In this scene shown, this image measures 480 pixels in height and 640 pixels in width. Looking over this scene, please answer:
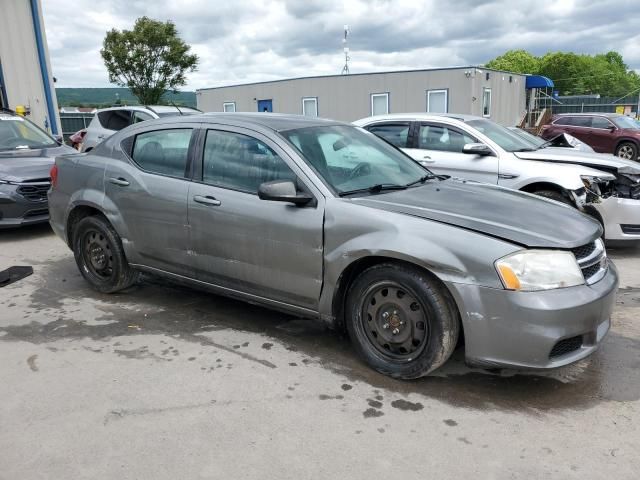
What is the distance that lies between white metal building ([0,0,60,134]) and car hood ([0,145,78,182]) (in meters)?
4.69

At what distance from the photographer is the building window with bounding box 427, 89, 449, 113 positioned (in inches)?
957

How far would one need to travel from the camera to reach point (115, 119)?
12180 millimetres

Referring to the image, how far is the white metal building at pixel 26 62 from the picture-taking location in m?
11.3

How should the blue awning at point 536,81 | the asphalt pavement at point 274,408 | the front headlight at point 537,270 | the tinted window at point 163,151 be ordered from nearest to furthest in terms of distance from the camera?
the asphalt pavement at point 274,408 < the front headlight at point 537,270 < the tinted window at point 163,151 < the blue awning at point 536,81

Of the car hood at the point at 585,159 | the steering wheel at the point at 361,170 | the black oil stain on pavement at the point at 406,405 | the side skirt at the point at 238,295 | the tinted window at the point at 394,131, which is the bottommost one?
the black oil stain on pavement at the point at 406,405

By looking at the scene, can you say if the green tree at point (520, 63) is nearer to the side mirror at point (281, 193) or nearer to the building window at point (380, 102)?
the building window at point (380, 102)

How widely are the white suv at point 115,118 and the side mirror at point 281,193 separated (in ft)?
28.6

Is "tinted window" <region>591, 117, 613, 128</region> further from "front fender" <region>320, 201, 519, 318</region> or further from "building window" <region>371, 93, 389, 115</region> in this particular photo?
"front fender" <region>320, 201, 519, 318</region>

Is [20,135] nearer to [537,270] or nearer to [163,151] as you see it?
[163,151]

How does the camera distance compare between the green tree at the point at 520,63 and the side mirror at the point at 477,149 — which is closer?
the side mirror at the point at 477,149

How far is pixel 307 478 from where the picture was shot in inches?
99.0

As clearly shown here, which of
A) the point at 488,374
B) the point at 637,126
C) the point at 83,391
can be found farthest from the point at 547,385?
the point at 637,126

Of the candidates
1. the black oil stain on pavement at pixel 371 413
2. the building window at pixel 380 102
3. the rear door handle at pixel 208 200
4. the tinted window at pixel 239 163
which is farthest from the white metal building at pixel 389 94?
the black oil stain on pavement at pixel 371 413

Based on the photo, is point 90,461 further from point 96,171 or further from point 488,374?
Answer: point 96,171
